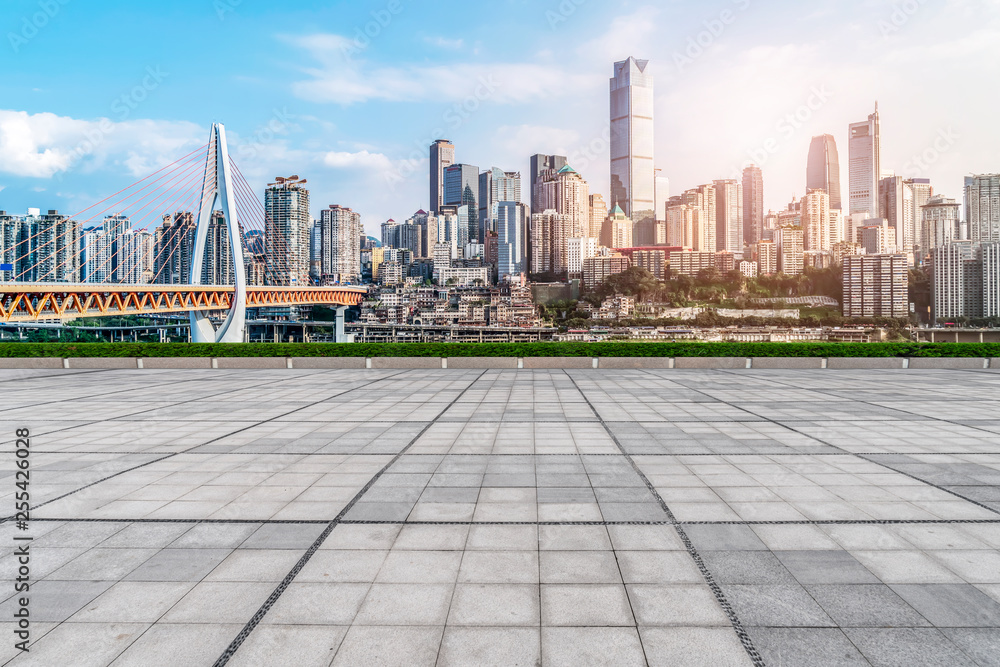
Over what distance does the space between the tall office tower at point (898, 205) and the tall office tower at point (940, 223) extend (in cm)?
4091

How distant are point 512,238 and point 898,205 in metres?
→ 132

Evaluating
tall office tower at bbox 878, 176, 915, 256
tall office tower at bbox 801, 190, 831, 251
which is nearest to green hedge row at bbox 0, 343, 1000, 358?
tall office tower at bbox 801, 190, 831, 251

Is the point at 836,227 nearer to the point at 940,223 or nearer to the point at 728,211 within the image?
the point at 940,223

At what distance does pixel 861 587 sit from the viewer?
3.95 m

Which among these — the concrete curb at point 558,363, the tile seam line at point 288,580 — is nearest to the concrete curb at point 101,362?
the concrete curb at point 558,363

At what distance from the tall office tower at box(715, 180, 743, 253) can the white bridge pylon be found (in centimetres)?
17034

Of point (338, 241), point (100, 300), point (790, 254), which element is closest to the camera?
point (100, 300)

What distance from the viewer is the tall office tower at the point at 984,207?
315 feet

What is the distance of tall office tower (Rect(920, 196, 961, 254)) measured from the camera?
122963 mm

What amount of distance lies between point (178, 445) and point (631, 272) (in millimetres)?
110756

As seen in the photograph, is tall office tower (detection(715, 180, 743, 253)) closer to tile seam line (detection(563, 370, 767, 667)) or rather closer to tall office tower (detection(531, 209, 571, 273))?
tall office tower (detection(531, 209, 571, 273))

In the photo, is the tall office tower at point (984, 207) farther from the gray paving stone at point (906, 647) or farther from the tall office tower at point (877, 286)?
the gray paving stone at point (906, 647)

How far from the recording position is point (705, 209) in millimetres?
181375

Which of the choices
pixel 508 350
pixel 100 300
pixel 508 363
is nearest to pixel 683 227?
pixel 100 300
